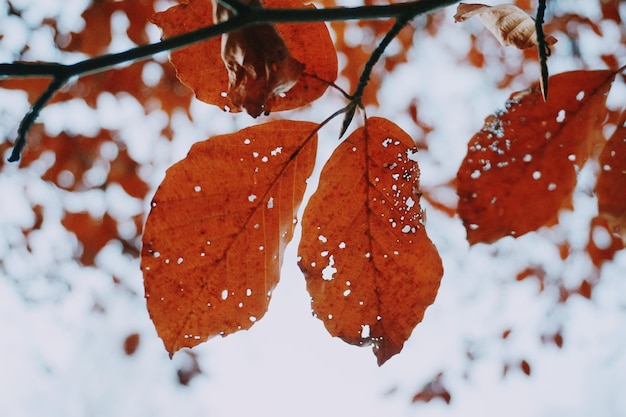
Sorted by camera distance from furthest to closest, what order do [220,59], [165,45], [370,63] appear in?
[220,59]
[370,63]
[165,45]

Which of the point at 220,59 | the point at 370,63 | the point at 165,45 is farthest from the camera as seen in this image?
the point at 220,59

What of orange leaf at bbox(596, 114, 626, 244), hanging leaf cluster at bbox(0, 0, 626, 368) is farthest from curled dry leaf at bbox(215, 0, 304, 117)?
orange leaf at bbox(596, 114, 626, 244)

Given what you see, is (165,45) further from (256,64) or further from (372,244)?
(372,244)

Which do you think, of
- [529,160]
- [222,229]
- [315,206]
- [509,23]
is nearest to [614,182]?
[529,160]

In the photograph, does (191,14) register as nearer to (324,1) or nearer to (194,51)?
(194,51)

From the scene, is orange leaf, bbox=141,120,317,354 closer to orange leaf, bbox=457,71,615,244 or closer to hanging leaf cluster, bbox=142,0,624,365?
hanging leaf cluster, bbox=142,0,624,365

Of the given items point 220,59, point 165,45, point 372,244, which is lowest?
point 372,244

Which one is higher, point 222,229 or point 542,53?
point 542,53
